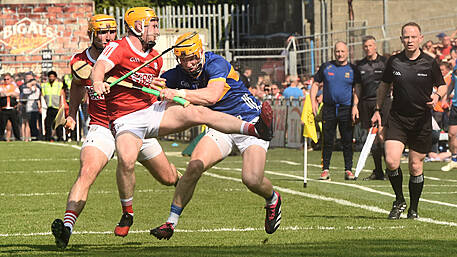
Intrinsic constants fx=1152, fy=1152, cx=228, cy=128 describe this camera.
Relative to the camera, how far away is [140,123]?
1057cm

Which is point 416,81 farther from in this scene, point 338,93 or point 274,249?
point 338,93

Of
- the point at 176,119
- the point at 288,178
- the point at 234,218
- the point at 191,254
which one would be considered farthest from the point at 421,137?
the point at 288,178

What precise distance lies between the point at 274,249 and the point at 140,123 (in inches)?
73.6

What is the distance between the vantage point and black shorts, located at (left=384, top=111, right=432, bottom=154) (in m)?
12.5

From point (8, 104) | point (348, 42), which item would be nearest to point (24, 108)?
point (8, 104)

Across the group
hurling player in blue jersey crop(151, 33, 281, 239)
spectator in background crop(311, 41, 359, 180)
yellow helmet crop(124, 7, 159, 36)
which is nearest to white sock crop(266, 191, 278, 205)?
hurling player in blue jersey crop(151, 33, 281, 239)

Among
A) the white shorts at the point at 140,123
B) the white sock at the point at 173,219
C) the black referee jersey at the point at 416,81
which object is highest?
the black referee jersey at the point at 416,81

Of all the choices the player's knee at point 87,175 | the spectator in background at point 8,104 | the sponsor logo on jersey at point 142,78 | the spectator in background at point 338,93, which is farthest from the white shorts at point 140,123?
the spectator in background at point 8,104

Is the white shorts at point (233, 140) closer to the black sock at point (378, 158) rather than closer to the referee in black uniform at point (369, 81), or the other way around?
the black sock at point (378, 158)

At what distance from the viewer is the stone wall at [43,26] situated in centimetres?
3988

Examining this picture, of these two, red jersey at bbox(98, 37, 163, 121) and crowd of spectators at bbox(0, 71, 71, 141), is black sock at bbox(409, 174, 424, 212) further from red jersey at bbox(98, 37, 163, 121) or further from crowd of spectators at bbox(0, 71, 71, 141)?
crowd of spectators at bbox(0, 71, 71, 141)

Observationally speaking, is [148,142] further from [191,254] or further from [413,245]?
[413,245]

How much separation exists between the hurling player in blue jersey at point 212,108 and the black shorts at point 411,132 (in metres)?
1.99

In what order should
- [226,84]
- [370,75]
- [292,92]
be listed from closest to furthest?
1. [226,84]
2. [370,75]
3. [292,92]
